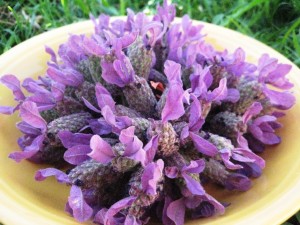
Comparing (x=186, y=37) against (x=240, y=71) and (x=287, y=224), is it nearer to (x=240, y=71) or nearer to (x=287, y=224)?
(x=240, y=71)

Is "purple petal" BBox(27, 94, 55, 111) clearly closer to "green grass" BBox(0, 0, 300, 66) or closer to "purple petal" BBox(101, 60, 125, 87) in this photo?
"purple petal" BBox(101, 60, 125, 87)

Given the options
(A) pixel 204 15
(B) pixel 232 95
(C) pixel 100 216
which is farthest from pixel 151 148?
(A) pixel 204 15

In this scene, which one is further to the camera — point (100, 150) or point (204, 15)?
point (204, 15)

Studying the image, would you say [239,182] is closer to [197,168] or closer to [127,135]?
[197,168]

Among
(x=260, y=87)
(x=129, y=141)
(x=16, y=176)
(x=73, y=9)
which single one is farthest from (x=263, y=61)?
(x=73, y=9)

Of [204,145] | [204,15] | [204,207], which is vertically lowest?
[204,15]

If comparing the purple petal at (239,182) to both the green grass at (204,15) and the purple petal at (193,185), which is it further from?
the green grass at (204,15)

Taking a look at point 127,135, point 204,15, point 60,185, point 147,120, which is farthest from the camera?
point 204,15

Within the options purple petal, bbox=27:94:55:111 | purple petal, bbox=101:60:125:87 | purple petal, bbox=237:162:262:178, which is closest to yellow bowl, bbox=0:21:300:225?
purple petal, bbox=237:162:262:178
